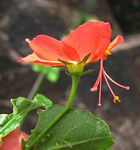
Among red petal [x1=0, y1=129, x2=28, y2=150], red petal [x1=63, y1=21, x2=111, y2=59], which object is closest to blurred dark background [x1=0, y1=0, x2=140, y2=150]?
red petal [x1=0, y1=129, x2=28, y2=150]

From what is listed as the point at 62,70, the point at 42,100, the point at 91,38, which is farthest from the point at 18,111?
the point at 62,70

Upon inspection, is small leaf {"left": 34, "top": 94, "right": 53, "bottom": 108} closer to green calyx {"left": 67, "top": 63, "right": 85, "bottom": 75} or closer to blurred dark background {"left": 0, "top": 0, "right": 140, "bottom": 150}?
green calyx {"left": 67, "top": 63, "right": 85, "bottom": 75}

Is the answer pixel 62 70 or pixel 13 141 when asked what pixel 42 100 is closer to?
pixel 13 141

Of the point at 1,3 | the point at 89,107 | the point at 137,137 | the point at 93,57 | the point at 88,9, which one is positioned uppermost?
the point at 1,3

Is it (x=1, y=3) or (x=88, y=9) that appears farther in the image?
(x=88, y=9)

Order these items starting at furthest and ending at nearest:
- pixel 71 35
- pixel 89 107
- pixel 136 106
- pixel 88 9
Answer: pixel 88 9
pixel 136 106
pixel 89 107
pixel 71 35

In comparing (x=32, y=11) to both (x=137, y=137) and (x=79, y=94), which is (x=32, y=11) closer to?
(x=79, y=94)

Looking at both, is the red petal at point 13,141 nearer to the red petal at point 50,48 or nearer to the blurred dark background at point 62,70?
the red petal at point 50,48

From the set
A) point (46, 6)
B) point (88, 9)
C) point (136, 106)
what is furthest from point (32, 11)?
point (136, 106)

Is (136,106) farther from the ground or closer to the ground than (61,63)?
closer to the ground
